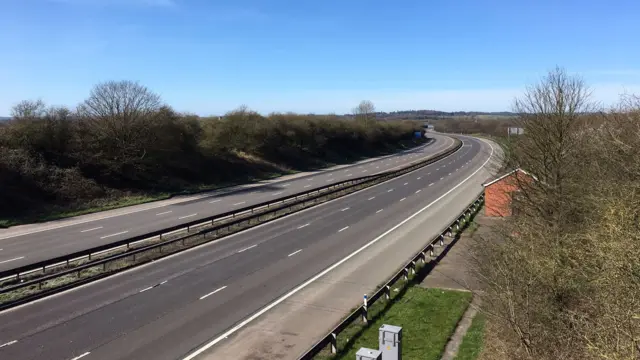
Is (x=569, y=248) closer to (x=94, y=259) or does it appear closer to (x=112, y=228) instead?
(x=94, y=259)

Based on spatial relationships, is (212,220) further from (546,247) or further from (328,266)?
(546,247)

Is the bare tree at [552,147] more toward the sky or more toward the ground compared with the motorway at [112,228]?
more toward the sky

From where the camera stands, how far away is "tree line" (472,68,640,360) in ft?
22.2

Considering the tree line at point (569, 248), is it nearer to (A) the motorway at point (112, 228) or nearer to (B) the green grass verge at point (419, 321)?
(B) the green grass verge at point (419, 321)

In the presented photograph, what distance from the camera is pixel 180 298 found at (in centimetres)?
1566

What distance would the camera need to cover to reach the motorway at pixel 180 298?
12.2 metres

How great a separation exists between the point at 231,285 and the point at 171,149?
33.9 m

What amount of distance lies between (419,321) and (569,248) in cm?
501

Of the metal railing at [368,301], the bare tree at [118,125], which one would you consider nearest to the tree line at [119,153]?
the bare tree at [118,125]

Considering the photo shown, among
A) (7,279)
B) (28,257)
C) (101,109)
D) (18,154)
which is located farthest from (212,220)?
(101,109)

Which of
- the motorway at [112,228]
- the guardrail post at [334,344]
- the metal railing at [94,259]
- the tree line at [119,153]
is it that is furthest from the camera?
the tree line at [119,153]

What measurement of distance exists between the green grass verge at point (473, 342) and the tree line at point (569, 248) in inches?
31.8

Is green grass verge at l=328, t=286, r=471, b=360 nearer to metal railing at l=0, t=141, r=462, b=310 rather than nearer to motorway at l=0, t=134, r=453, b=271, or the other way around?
metal railing at l=0, t=141, r=462, b=310

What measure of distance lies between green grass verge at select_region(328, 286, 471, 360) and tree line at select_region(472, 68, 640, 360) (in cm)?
170
